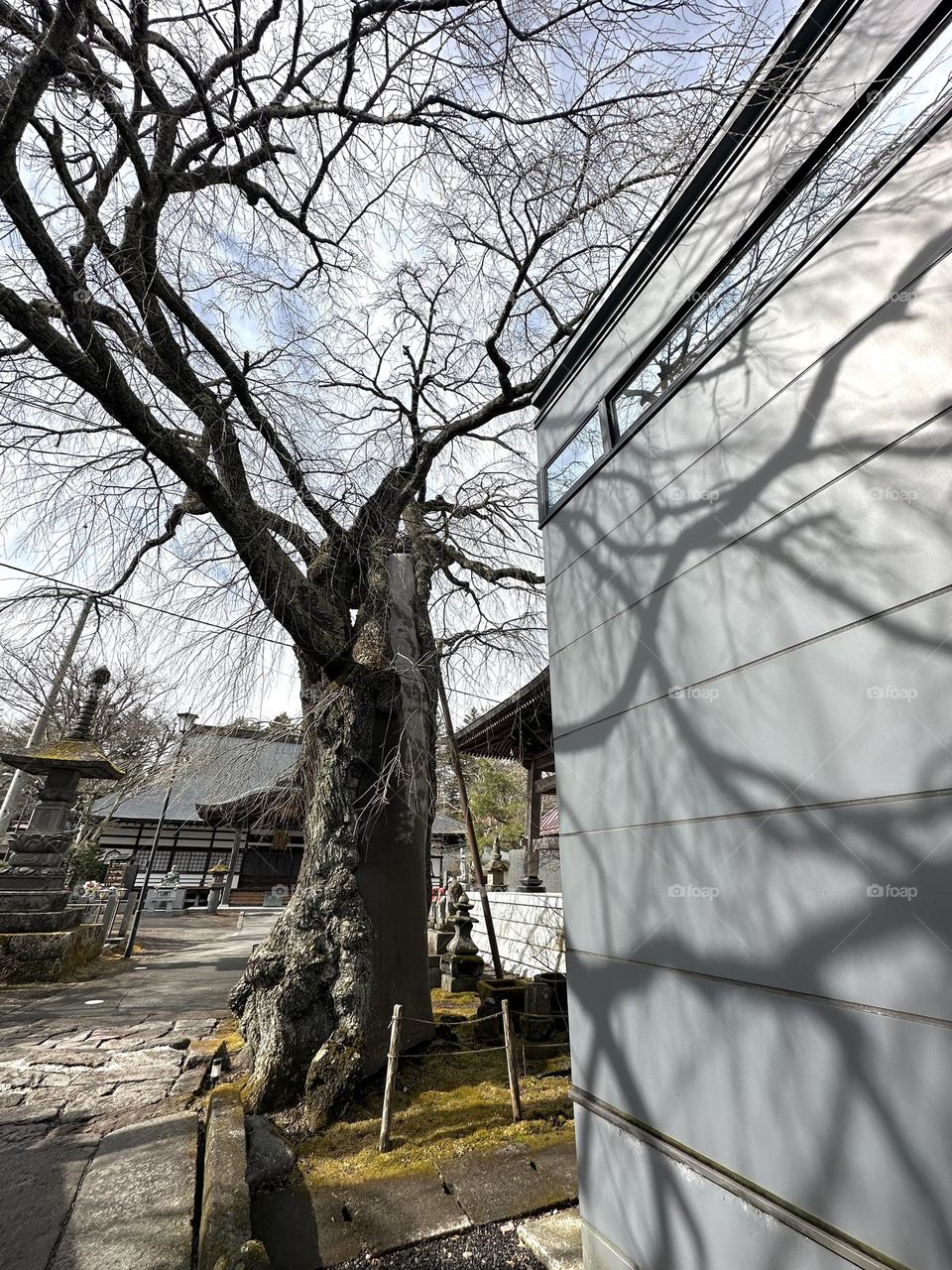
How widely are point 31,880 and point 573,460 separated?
9.74 m

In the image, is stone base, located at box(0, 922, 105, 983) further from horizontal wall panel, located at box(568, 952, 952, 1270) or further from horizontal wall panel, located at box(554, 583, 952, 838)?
horizontal wall panel, located at box(554, 583, 952, 838)

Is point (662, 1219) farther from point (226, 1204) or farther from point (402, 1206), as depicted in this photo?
point (226, 1204)

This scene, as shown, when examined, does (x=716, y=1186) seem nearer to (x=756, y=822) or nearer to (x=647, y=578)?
(x=756, y=822)

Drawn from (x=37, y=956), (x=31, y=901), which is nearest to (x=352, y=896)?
(x=37, y=956)

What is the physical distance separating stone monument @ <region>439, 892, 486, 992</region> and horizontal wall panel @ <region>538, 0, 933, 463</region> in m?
7.00

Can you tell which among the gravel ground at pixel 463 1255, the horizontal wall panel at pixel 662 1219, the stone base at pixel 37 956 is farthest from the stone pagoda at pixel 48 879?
the horizontal wall panel at pixel 662 1219

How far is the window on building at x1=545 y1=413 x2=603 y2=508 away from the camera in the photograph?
3596 mm

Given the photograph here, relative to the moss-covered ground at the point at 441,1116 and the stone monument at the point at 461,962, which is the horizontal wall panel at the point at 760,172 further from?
the stone monument at the point at 461,962

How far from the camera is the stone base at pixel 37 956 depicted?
751cm

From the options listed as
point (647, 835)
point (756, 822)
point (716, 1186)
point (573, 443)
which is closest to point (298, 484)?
point (573, 443)

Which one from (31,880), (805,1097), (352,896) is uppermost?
(31,880)

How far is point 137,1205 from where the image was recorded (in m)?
2.82

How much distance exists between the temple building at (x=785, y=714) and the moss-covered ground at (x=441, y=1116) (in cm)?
141

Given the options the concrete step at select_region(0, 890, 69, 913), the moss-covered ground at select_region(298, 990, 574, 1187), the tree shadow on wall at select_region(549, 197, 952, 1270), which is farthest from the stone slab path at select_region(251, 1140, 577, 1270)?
the concrete step at select_region(0, 890, 69, 913)
